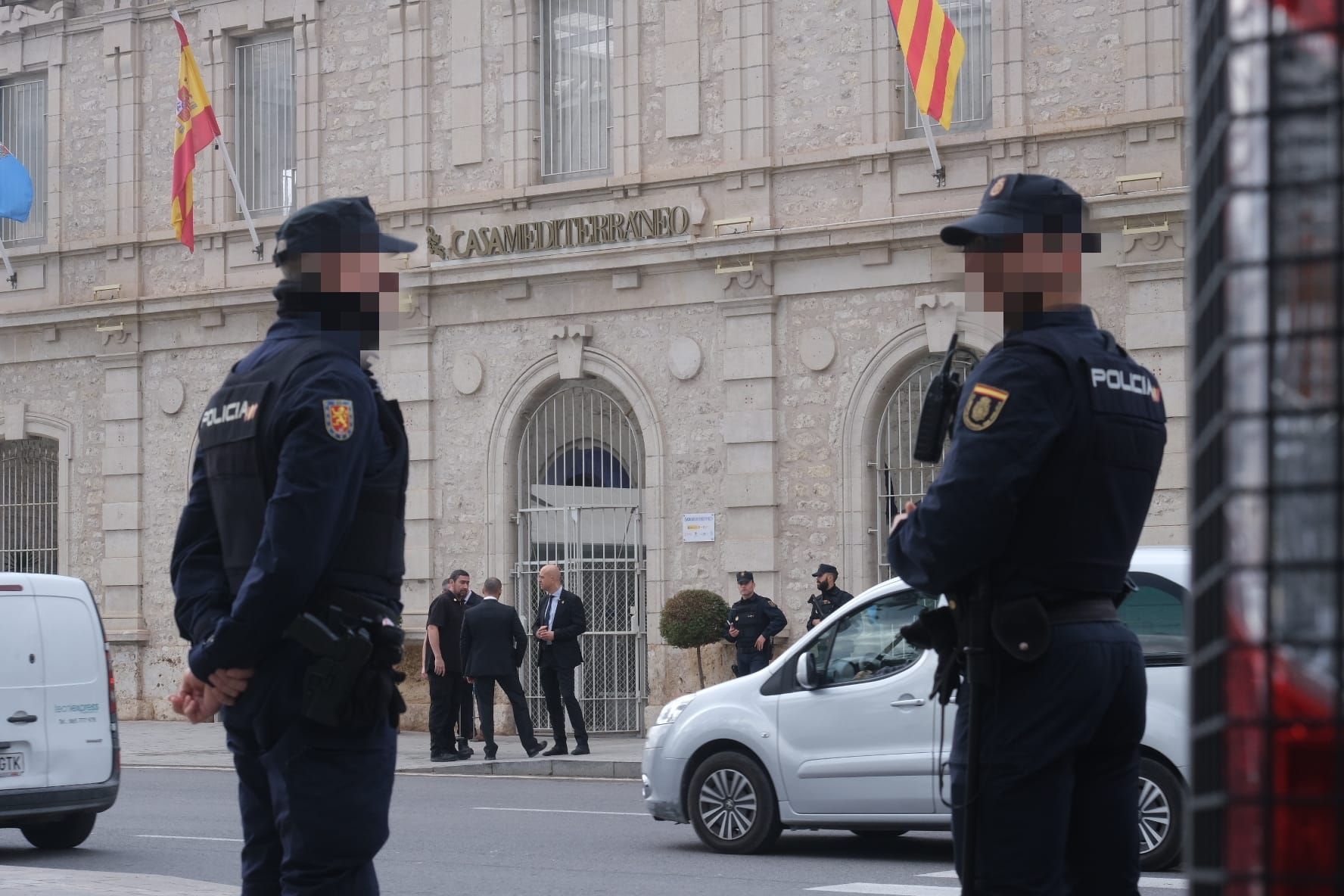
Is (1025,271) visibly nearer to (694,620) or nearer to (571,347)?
(694,620)

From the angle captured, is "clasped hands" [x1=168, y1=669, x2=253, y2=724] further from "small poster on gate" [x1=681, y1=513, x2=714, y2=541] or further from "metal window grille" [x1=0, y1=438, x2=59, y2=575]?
"metal window grille" [x1=0, y1=438, x2=59, y2=575]

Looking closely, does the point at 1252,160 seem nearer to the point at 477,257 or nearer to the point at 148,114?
the point at 477,257

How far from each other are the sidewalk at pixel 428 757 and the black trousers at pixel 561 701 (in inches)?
10.9

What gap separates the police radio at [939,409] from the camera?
4.35 meters

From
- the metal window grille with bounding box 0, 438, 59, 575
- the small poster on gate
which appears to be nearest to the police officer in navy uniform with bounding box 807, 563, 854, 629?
the small poster on gate

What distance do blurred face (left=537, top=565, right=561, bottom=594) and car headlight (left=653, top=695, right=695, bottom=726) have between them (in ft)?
25.9

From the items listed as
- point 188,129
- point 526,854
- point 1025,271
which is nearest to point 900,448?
point 188,129

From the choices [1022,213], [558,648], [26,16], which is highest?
[26,16]

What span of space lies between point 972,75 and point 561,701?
821cm

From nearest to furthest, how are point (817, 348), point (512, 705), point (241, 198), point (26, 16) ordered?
point (512, 705) → point (817, 348) → point (241, 198) → point (26, 16)

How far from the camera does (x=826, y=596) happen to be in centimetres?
2008

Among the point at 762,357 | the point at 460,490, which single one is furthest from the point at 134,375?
the point at 762,357

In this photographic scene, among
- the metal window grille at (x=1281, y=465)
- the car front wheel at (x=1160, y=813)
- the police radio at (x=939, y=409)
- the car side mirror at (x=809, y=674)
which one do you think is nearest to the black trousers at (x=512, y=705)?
the car side mirror at (x=809, y=674)

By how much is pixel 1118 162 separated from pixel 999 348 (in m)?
16.7
